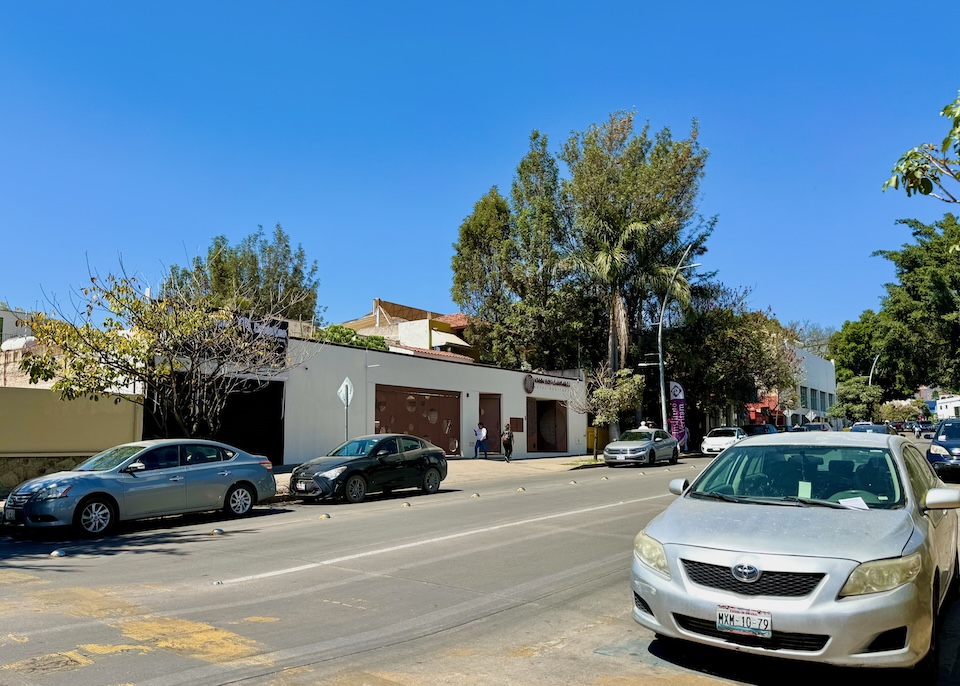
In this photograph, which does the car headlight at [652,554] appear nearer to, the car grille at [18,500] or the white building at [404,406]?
the car grille at [18,500]

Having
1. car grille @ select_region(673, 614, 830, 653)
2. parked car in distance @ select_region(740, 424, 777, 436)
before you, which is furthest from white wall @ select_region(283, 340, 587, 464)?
car grille @ select_region(673, 614, 830, 653)

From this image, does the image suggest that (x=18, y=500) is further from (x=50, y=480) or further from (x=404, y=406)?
(x=404, y=406)

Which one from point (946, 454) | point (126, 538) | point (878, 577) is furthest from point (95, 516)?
point (946, 454)

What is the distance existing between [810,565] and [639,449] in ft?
80.0

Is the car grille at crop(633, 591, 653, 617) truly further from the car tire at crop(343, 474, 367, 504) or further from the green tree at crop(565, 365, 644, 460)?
the green tree at crop(565, 365, 644, 460)

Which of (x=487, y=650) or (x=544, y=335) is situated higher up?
(x=544, y=335)

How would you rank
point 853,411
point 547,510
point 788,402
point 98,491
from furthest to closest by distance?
point 853,411 → point 788,402 → point 547,510 → point 98,491

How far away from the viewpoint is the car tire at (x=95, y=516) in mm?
11272

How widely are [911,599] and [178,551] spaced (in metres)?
8.74

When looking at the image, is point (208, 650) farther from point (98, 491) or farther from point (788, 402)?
point (788, 402)

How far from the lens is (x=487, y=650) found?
5.36m

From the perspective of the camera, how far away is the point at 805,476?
5723 mm

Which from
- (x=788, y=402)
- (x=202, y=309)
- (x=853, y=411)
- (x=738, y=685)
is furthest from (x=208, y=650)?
(x=853, y=411)

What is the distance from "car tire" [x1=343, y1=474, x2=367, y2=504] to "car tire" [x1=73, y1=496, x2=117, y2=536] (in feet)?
16.5
